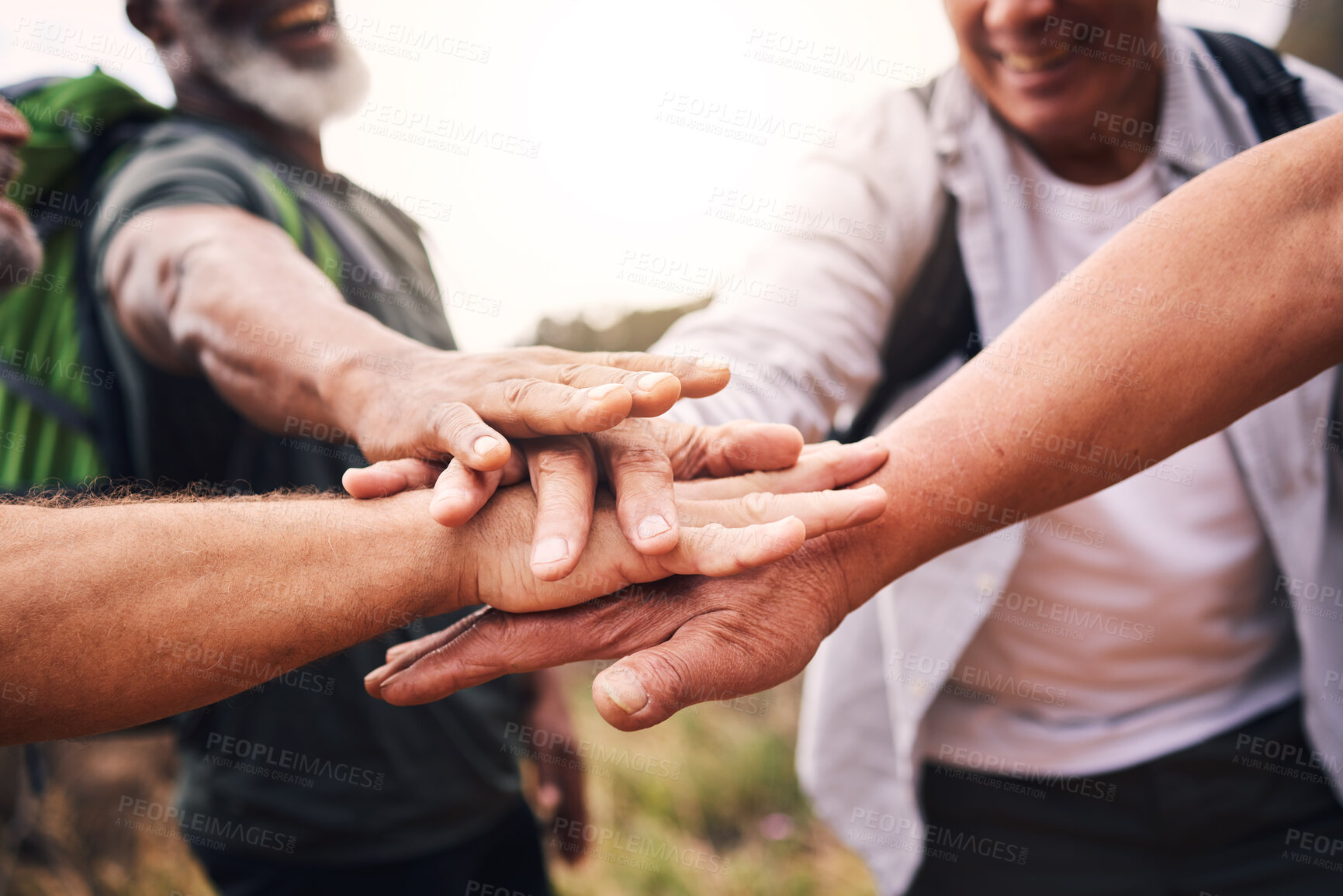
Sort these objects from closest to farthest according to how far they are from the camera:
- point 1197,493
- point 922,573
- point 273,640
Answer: point 273,640
point 1197,493
point 922,573

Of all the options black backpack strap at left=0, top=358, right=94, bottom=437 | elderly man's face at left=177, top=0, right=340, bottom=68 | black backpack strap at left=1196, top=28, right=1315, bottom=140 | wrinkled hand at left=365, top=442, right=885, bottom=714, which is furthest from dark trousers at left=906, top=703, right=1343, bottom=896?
elderly man's face at left=177, top=0, right=340, bottom=68

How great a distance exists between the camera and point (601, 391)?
1.33 meters

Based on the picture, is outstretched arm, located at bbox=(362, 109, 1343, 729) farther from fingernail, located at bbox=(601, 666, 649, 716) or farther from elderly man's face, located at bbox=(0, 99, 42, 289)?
elderly man's face, located at bbox=(0, 99, 42, 289)

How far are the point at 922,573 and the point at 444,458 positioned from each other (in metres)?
1.27

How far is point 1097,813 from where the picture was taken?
77.4 inches

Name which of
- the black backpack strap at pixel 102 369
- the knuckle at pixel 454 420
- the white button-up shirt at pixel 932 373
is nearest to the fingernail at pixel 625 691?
the knuckle at pixel 454 420

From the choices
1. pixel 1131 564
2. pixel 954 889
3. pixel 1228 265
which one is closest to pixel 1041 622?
pixel 1131 564

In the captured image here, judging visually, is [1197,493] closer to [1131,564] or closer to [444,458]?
[1131,564]

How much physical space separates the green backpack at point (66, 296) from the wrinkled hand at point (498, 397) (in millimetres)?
764

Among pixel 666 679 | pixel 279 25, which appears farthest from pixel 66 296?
pixel 666 679

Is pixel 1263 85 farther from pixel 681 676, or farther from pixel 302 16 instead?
pixel 302 16

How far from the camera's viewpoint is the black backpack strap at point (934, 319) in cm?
196

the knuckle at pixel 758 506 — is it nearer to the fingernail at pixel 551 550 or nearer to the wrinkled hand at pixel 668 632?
the wrinkled hand at pixel 668 632

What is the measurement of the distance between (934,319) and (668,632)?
44.3 inches
